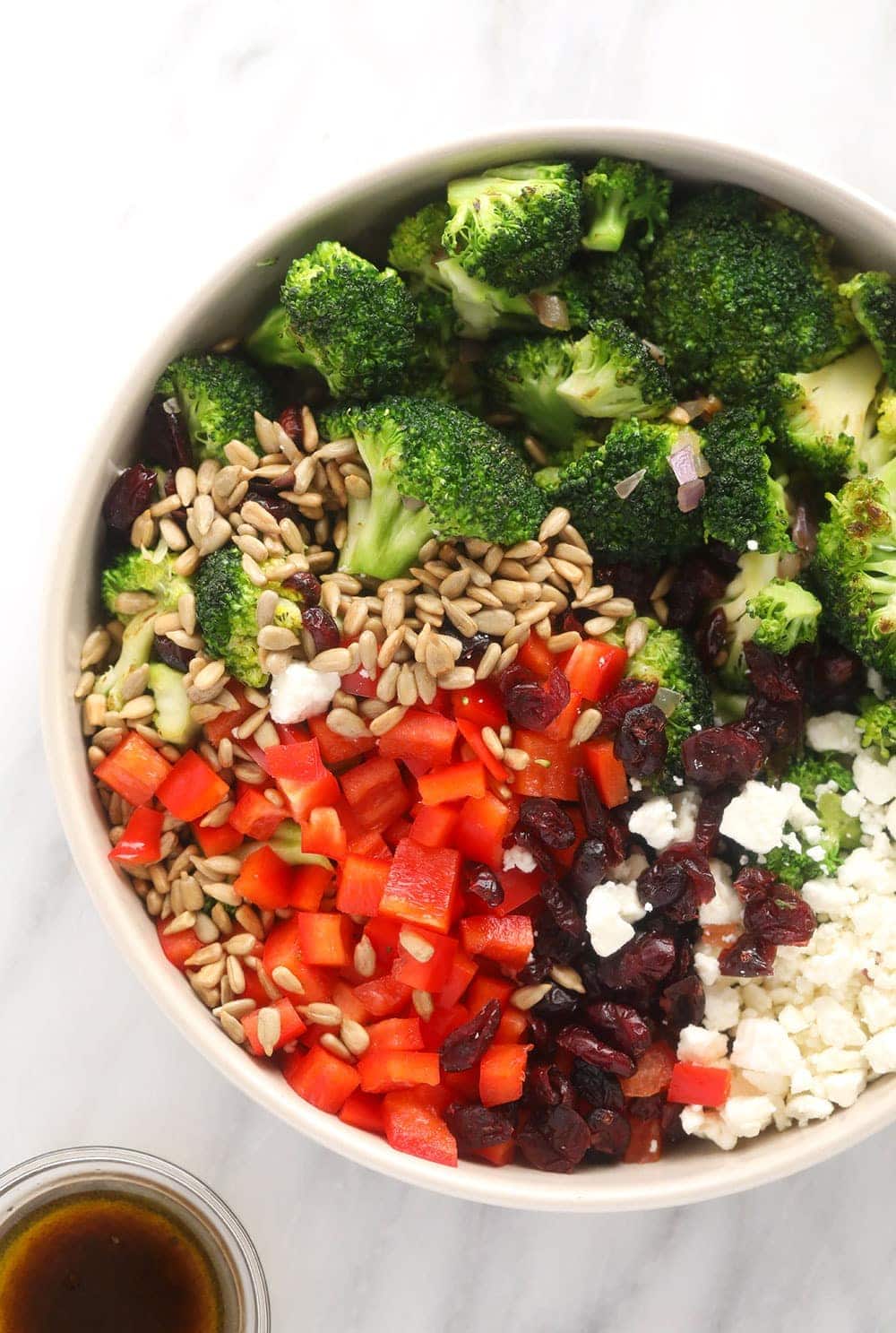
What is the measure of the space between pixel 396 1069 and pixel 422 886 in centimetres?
38

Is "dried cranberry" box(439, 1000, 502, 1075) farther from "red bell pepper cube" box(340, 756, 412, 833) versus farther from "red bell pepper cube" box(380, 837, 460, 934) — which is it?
"red bell pepper cube" box(340, 756, 412, 833)

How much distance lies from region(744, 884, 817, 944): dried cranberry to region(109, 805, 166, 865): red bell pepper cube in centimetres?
121

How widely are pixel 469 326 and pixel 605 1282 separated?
2227mm

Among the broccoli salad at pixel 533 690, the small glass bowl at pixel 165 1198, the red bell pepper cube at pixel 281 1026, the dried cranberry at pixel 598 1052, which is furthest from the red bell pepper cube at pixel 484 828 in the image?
the small glass bowl at pixel 165 1198

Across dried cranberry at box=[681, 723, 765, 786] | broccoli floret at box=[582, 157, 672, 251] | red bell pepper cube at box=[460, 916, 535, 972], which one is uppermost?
broccoli floret at box=[582, 157, 672, 251]

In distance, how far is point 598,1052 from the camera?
2455 millimetres

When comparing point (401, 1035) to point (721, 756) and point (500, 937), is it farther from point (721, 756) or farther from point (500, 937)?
point (721, 756)

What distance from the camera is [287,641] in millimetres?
2406

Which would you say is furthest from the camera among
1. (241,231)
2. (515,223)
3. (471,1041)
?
(241,231)

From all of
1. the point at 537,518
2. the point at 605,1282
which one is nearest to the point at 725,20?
the point at 537,518

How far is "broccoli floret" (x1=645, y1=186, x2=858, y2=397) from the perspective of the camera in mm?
2410

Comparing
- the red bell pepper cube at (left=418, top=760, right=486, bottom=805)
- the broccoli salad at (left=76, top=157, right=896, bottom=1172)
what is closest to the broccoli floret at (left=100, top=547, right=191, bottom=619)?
the broccoli salad at (left=76, top=157, right=896, bottom=1172)

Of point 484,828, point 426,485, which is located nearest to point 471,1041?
point 484,828

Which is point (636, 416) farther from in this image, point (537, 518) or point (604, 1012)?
point (604, 1012)
